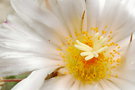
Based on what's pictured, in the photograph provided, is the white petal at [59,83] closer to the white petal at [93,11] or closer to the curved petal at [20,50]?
the curved petal at [20,50]

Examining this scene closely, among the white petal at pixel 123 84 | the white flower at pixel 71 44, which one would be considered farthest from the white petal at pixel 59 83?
the white petal at pixel 123 84

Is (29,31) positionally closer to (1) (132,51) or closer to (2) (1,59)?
(2) (1,59)

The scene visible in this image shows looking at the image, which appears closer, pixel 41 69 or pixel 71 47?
pixel 41 69

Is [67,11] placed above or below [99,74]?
above

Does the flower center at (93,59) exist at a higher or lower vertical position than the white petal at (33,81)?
higher

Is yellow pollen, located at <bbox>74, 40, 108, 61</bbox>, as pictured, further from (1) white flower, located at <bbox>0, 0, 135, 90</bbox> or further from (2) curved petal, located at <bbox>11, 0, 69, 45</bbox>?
(2) curved petal, located at <bbox>11, 0, 69, 45</bbox>

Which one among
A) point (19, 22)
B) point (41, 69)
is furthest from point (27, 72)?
point (19, 22)

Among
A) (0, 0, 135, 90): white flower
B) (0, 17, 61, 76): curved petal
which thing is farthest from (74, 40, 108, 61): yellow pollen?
(0, 17, 61, 76): curved petal
